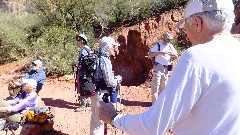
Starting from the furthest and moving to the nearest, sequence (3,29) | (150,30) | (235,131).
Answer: (3,29) < (150,30) < (235,131)

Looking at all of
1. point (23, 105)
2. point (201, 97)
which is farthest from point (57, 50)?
point (201, 97)

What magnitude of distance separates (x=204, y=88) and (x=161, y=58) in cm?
524

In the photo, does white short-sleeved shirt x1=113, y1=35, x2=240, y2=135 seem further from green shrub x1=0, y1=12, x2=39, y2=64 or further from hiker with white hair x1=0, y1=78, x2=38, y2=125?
green shrub x1=0, y1=12, x2=39, y2=64

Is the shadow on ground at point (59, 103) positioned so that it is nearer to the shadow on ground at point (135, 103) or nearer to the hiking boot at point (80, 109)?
the hiking boot at point (80, 109)

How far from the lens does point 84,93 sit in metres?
4.63

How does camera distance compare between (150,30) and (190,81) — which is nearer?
(190,81)

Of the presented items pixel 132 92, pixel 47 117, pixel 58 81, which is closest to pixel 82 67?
pixel 47 117

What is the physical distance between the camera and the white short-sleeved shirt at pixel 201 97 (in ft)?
4.40

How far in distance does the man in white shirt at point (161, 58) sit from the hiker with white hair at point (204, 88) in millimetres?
4923

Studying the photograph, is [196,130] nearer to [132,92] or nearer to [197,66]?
[197,66]

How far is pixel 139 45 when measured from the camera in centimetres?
1233

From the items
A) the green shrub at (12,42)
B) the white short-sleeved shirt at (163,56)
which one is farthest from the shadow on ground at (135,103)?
the green shrub at (12,42)

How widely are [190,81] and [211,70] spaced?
9cm

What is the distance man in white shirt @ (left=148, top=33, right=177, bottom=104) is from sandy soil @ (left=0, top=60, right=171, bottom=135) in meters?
0.91
